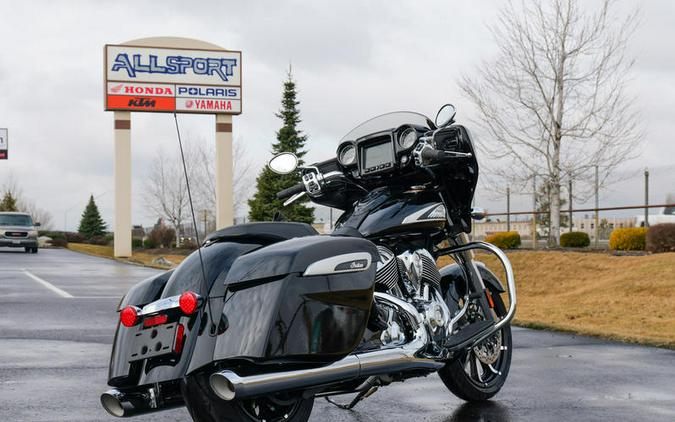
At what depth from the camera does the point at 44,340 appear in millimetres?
9164

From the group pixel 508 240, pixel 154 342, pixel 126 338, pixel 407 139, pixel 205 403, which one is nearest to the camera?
pixel 205 403

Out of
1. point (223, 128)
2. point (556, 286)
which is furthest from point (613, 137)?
point (223, 128)

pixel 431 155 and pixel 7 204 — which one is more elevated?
pixel 431 155

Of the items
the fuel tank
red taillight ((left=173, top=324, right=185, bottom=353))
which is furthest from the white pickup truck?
red taillight ((left=173, top=324, right=185, bottom=353))

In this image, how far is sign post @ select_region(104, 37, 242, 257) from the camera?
129 feet

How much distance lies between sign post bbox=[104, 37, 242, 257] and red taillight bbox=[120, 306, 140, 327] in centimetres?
3566

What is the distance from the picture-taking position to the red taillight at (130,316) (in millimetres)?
3896

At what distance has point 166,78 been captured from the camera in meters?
39.7

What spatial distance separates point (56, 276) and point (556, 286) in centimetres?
1256

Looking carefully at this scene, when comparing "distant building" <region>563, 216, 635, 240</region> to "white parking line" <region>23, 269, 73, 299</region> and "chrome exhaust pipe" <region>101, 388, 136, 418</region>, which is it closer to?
"white parking line" <region>23, 269, 73, 299</region>

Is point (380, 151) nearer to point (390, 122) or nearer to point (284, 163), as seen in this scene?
point (390, 122)

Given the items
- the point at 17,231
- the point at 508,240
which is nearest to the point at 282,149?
the point at 17,231

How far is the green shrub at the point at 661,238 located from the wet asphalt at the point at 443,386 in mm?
10476

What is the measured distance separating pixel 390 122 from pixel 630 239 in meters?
18.0
